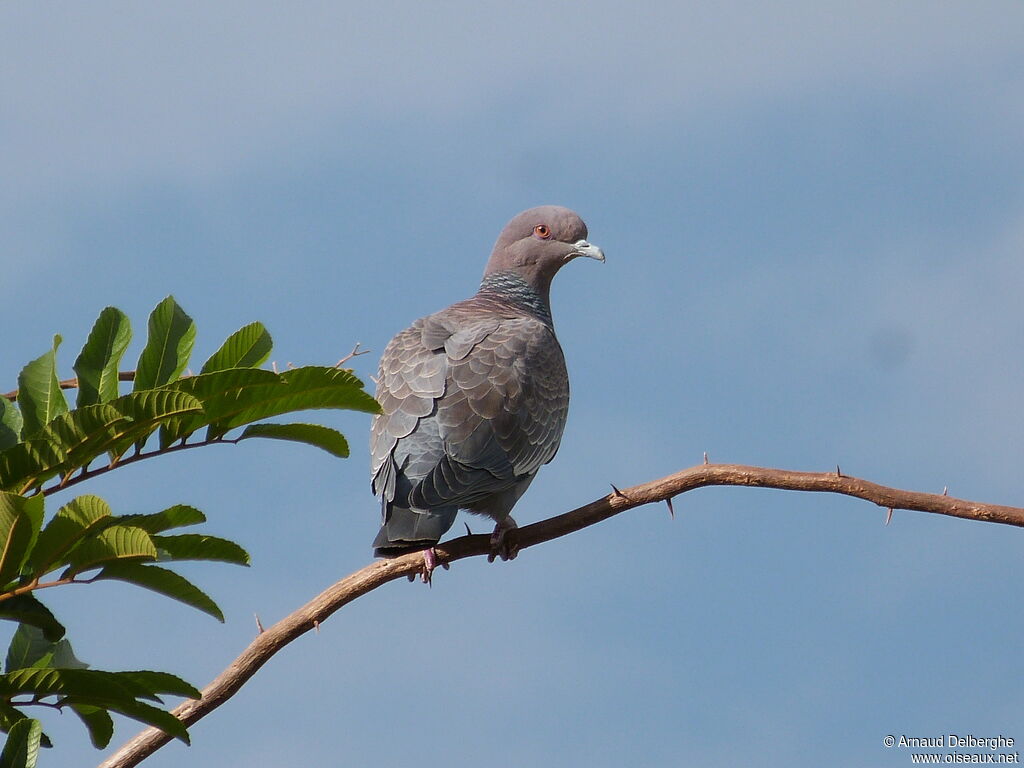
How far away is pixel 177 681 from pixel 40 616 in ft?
1.44

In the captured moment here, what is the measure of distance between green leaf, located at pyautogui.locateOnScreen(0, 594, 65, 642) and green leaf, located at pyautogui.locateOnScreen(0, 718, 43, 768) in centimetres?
26

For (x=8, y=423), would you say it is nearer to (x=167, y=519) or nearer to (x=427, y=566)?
(x=167, y=519)

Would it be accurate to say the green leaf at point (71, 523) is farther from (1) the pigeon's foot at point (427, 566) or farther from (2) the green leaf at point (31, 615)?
(1) the pigeon's foot at point (427, 566)

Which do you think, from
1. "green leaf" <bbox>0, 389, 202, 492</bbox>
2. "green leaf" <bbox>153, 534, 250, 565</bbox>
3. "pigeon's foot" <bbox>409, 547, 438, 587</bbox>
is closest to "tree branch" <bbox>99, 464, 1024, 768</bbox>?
"pigeon's foot" <bbox>409, 547, 438, 587</bbox>

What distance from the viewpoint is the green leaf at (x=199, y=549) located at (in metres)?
3.67

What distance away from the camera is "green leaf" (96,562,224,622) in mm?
3426

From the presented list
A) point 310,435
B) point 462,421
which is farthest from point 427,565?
point 310,435

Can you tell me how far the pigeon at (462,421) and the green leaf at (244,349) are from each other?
5.86 ft

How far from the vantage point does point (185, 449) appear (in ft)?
11.9

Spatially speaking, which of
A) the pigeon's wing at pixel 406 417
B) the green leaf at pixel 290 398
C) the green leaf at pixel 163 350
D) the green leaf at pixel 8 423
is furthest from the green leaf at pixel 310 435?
the pigeon's wing at pixel 406 417

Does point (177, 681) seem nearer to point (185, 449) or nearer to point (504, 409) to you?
point (185, 449)

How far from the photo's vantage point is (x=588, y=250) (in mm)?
7883

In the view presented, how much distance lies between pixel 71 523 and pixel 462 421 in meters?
2.88

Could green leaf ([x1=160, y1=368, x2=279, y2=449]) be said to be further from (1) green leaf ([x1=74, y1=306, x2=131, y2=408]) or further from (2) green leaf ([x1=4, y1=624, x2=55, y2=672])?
(2) green leaf ([x1=4, y1=624, x2=55, y2=672])
